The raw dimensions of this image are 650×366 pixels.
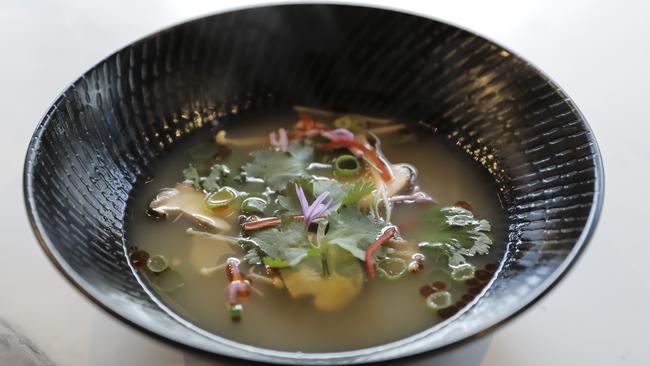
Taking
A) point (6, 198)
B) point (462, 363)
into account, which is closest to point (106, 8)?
point (6, 198)

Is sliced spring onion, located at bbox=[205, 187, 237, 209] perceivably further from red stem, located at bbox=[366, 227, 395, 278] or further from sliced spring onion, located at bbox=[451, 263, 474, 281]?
sliced spring onion, located at bbox=[451, 263, 474, 281]

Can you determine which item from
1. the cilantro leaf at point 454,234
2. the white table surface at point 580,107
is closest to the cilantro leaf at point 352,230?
the cilantro leaf at point 454,234

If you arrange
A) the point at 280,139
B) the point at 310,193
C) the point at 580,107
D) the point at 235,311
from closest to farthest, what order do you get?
the point at 235,311
the point at 310,193
the point at 280,139
the point at 580,107

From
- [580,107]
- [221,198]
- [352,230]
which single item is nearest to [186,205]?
[221,198]

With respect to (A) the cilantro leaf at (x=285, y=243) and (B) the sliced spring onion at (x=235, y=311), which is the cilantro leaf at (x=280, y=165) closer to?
(A) the cilantro leaf at (x=285, y=243)

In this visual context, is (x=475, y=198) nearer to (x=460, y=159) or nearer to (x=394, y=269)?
(x=460, y=159)

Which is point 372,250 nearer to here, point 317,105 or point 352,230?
point 352,230
